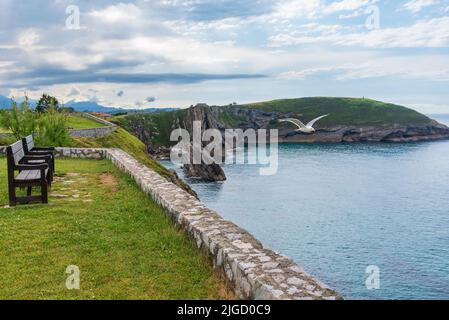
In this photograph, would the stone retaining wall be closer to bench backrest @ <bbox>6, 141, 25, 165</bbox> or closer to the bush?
bench backrest @ <bbox>6, 141, 25, 165</bbox>

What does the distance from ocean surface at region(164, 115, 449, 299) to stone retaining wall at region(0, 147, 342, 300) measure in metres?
24.8

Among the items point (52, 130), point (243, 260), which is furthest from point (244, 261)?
point (52, 130)

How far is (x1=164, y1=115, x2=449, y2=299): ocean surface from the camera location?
120 ft

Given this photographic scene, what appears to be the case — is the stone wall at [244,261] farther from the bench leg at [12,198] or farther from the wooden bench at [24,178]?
the bench leg at [12,198]

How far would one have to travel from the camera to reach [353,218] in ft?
185

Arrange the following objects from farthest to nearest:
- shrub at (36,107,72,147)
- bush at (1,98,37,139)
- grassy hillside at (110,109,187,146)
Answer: grassy hillside at (110,109,187,146) < shrub at (36,107,72,147) < bush at (1,98,37,139)

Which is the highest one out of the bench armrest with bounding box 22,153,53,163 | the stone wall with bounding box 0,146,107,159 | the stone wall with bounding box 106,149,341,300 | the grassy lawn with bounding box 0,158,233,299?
the bench armrest with bounding box 22,153,53,163

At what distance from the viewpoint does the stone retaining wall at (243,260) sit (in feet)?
19.5

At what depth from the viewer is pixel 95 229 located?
10.5 metres

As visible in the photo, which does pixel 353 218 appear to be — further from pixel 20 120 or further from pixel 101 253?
pixel 101 253

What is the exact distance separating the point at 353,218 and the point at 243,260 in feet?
172

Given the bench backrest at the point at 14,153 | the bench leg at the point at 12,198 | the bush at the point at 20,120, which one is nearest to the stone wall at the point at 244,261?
the bench leg at the point at 12,198

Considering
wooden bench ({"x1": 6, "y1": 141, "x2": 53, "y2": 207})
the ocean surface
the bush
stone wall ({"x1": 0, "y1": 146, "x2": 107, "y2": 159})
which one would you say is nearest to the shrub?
the bush
